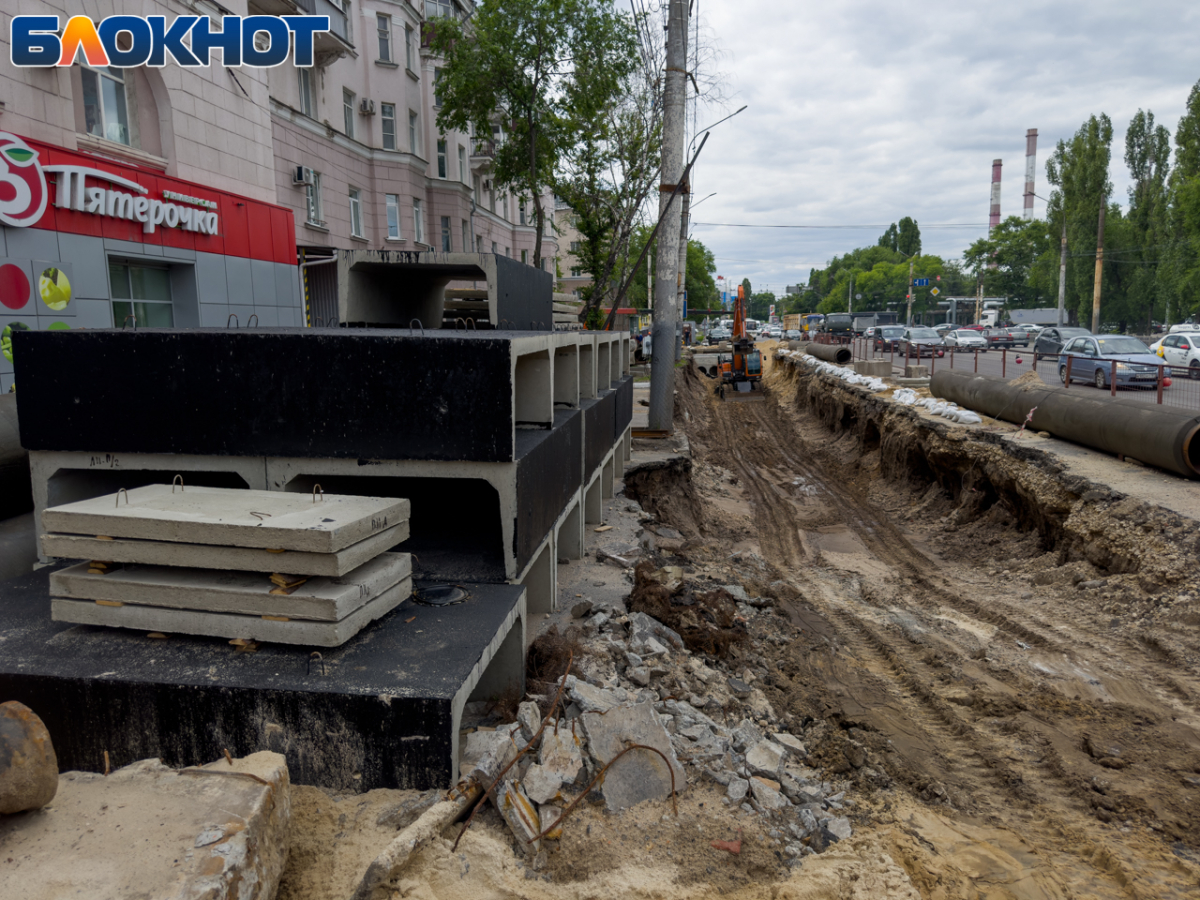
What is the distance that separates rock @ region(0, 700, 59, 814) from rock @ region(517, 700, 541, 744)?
6.29 feet

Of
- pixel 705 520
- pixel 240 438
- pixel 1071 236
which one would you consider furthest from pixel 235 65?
pixel 1071 236

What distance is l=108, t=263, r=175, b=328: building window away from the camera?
1283 centimetres

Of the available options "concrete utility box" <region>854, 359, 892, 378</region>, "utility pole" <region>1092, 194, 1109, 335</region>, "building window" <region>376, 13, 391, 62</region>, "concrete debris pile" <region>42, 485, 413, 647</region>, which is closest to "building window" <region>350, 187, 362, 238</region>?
"building window" <region>376, 13, 391, 62</region>

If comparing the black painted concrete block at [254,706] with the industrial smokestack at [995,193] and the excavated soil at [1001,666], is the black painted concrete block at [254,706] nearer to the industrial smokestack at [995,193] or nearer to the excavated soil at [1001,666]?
the excavated soil at [1001,666]

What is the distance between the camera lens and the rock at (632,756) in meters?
3.72

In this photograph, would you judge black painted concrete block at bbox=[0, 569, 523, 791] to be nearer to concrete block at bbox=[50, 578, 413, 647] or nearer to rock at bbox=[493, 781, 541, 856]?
concrete block at bbox=[50, 578, 413, 647]

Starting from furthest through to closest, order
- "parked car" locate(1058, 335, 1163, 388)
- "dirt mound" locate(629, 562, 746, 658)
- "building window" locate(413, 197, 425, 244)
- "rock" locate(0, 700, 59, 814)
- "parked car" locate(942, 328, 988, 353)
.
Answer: "parked car" locate(942, 328, 988, 353)
"building window" locate(413, 197, 425, 244)
"parked car" locate(1058, 335, 1163, 388)
"dirt mound" locate(629, 562, 746, 658)
"rock" locate(0, 700, 59, 814)

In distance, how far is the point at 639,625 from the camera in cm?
567

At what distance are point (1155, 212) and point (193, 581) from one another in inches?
2629

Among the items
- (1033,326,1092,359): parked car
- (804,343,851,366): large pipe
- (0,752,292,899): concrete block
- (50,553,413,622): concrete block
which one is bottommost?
(0,752,292,899): concrete block

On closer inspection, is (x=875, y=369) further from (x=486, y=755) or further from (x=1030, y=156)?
(x=1030, y=156)

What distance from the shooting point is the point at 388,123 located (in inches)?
1095

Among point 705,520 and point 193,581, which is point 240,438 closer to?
point 193,581

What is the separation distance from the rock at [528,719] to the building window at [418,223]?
91.9 feet
